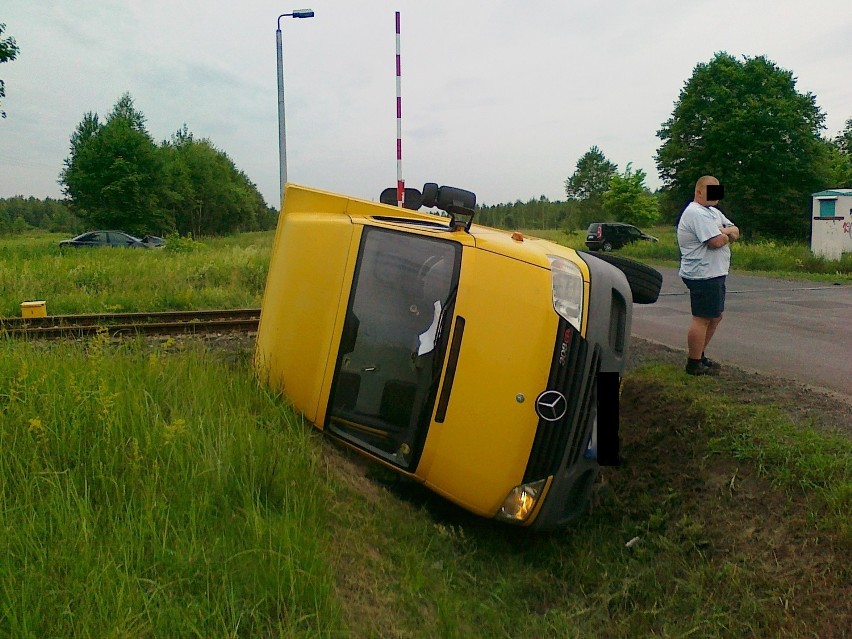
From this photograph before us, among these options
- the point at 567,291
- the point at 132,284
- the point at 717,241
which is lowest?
the point at 132,284

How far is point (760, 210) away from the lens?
3772 centimetres

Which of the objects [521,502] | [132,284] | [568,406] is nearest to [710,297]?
[568,406]

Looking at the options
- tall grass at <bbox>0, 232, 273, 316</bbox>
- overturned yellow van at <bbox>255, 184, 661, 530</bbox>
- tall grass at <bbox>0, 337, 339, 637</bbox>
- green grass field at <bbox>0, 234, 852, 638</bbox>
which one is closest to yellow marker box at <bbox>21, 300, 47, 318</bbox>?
tall grass at <bbox>0, 232, 273, 316</bbox>

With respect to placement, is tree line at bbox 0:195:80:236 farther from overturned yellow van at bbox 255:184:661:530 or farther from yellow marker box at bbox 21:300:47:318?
overturned yellow van at bbox 255:184:661:530

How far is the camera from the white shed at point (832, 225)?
1681 cm

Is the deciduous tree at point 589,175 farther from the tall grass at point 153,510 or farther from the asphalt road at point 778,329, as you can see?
the tall grass at point 153,510

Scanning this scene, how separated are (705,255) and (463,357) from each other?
278 centimetres

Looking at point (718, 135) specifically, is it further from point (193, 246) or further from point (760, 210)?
point (193, 246)

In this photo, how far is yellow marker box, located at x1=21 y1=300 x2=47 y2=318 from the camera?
8.70m

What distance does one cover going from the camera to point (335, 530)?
307cm

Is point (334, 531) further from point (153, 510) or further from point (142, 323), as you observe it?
point (142, 323)

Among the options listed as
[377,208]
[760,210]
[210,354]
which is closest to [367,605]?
[377,208]

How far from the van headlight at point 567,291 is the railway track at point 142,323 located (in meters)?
5.54

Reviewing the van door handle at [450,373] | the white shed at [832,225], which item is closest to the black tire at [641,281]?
the van door handle at [450,373]
